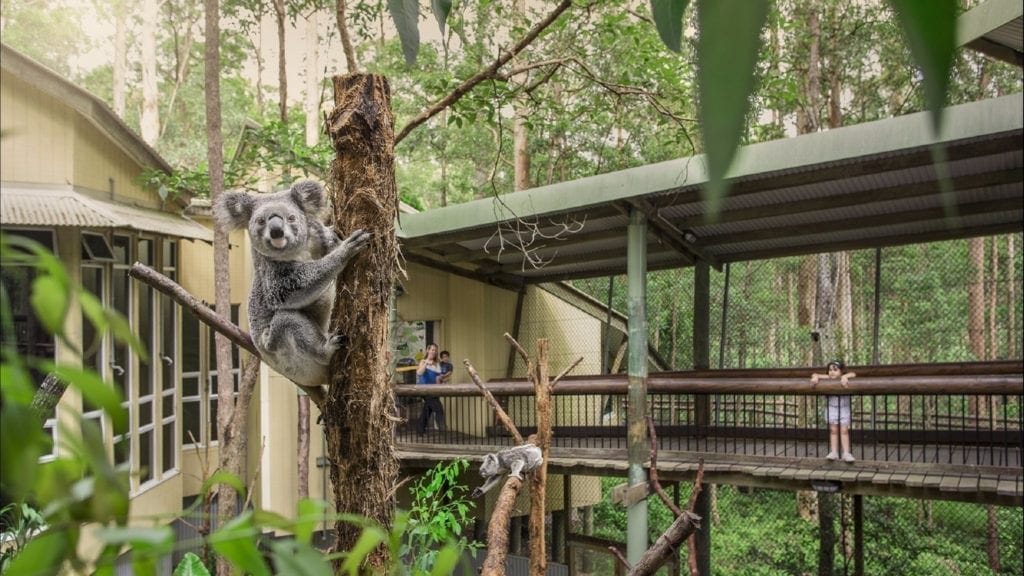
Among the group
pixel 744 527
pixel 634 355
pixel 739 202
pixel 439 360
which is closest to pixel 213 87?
pixel 439 360

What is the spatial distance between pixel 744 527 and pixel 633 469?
5535mm

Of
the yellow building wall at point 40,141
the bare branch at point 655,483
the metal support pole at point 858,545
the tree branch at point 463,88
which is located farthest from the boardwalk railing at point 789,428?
the yellow building wall at point 40,141

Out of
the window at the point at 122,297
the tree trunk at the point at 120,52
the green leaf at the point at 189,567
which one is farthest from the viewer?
the tree trunk at the point at 120,52

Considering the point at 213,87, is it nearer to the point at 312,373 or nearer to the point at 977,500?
the point at 312,373

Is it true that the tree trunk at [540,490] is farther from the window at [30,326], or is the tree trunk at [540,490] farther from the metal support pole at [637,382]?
the metal support pole at [637,382]

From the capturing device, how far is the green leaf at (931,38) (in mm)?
163

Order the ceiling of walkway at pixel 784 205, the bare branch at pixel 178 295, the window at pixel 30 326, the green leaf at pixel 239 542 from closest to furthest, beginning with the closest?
the green leaf at pixel 239 542 → the window at pixel 30 326 → the bare branch at pixel 178 295 → the ceiling of walkway at pixel 784 205

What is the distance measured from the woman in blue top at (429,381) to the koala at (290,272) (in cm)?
420

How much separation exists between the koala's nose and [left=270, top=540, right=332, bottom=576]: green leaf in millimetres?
1944

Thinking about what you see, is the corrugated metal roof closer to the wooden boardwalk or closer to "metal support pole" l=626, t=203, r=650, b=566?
the wooden boardwalk

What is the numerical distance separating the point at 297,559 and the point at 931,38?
0.26 meters

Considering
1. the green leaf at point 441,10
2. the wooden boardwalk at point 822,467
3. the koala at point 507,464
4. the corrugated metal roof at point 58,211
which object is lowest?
the wooden boardwalk at point 822,467

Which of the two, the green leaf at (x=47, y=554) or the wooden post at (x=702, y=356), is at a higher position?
the green leaf at (x=47, y=554)

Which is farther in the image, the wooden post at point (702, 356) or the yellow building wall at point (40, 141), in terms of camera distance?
the wooden post at point (702, 356)
